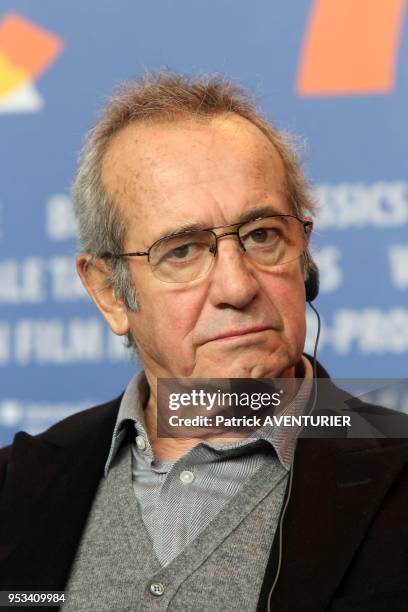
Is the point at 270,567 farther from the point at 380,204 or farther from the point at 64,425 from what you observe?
the point at 380,204

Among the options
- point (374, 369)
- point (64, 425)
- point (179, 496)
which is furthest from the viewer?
point (374, 369)

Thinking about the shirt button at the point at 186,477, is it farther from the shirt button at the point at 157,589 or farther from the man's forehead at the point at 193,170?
the man's forehead at the point at 193,170

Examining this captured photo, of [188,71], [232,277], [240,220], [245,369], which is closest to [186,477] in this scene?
[245,369]

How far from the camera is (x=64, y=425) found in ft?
7.20

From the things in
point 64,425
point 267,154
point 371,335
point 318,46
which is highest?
point 318,46

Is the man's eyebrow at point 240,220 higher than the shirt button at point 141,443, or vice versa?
the man's eyebrow at point 240,220

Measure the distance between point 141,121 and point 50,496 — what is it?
751mm

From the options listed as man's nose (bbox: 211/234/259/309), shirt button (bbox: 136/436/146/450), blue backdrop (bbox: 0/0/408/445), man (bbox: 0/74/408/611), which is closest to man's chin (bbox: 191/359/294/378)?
man (bbox: 0/74/408/611)

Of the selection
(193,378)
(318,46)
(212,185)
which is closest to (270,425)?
(193,378)

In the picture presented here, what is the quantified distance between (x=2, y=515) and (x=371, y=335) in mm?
991

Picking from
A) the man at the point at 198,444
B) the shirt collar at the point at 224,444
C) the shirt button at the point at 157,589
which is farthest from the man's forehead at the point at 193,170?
the shirt button at the point at 157,589

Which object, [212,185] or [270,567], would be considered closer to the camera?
[270,567]

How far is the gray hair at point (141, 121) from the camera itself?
6.74ft

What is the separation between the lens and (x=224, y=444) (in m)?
1.92
